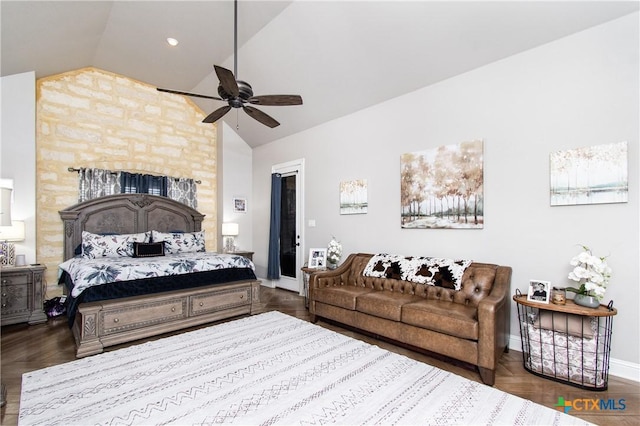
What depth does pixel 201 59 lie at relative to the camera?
15.0 ft

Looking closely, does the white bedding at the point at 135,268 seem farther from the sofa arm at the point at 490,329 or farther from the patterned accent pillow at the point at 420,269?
the sofa arm at the point at 490,329

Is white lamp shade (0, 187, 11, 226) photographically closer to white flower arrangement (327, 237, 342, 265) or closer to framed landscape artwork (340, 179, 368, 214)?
white flower arrangement (327, 237, 342, 265)

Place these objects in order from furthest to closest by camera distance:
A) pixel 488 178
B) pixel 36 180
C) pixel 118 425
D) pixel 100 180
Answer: pixel 100 180
pixel 36 180
pixel 488 178
pixel 118 425

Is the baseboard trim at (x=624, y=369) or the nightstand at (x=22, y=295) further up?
the nightstand at (x=22, y=295)

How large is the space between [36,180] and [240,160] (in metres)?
3.22

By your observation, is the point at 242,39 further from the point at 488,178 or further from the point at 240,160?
the point at 488,178

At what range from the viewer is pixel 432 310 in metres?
2.78

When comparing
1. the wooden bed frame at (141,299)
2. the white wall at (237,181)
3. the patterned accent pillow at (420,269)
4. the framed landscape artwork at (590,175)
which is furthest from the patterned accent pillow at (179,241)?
the framed landscape artwork at (590,175)

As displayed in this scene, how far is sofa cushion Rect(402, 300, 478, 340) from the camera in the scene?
2.53 metres

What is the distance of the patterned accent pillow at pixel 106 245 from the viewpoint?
4199mm

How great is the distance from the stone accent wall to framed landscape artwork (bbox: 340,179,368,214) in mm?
3003

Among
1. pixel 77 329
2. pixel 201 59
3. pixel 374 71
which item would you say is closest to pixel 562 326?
pixel 374 71

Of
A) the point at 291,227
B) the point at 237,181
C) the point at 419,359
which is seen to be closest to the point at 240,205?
the point at 237,181

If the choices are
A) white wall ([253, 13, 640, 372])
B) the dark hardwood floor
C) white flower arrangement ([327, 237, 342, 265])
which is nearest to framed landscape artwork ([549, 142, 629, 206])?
white wall ([253, 13, 640, 372])
